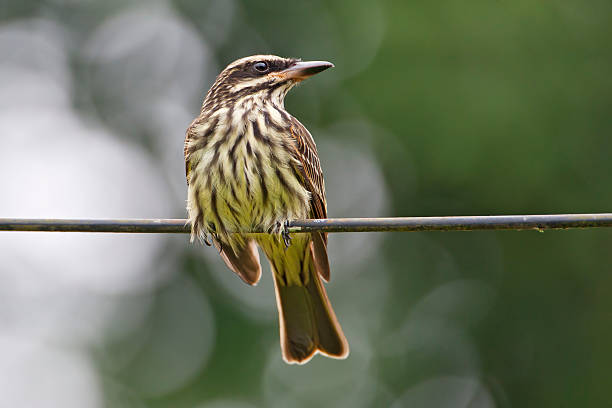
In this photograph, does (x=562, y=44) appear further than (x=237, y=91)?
Yes

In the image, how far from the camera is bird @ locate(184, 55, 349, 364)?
5410 mm

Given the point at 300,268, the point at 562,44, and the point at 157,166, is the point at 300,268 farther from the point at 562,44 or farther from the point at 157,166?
the point at 157,166

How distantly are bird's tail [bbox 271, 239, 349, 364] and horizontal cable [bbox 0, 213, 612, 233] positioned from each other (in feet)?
6.44

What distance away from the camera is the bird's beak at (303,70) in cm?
593

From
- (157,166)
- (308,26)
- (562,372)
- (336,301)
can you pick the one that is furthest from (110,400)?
(308,26)

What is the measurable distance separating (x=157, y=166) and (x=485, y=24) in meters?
5.08

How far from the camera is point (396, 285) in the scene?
35.8 ft

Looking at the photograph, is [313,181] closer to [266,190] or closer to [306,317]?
[266,190]

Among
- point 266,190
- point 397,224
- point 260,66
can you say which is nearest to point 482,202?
point 260,66

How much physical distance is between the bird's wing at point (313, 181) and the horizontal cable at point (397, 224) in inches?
61.2

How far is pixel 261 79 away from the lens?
19.9 ft

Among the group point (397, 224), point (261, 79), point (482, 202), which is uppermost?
point (261, 79)

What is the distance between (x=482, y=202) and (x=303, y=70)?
15.8 ft

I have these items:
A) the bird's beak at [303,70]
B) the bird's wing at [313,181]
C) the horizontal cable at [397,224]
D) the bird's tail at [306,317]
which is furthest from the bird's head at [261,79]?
the horizontal cable at [397,224]
